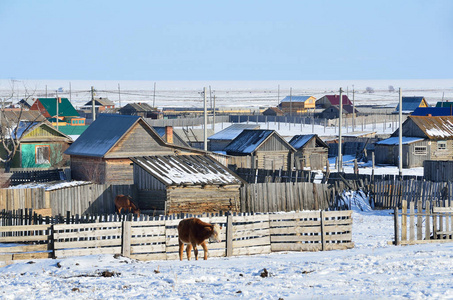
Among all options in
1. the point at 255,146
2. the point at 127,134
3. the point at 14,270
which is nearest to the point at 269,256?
the point at 14,270

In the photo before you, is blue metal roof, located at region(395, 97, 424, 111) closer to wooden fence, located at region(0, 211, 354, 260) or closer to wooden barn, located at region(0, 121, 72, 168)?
wooden barn, located at region(0, 121, 72, 168)

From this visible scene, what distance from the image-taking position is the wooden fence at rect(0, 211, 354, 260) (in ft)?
62.3

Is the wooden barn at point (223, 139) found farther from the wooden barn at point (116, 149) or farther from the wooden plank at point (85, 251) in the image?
the wooden plank at point (85, 251)

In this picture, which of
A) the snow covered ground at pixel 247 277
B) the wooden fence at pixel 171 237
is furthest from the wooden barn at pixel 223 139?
the snow covered ground at pixel 247 277

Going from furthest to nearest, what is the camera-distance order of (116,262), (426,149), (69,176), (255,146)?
(426,149), (255,146), (69,176), (116,262)

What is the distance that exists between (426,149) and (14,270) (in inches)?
1985

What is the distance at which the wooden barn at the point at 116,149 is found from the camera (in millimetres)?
41594

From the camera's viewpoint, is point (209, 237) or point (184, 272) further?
point (209, 237)

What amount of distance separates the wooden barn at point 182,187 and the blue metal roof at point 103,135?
6509 millimetres

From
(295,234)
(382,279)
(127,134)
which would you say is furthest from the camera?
(127,134)

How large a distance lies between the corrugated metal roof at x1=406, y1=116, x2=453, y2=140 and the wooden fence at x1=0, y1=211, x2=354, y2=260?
4157cm

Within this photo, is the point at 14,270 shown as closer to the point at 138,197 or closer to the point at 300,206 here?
the point at 138,197

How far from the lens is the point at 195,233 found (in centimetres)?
1912

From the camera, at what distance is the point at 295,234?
71.7ft
